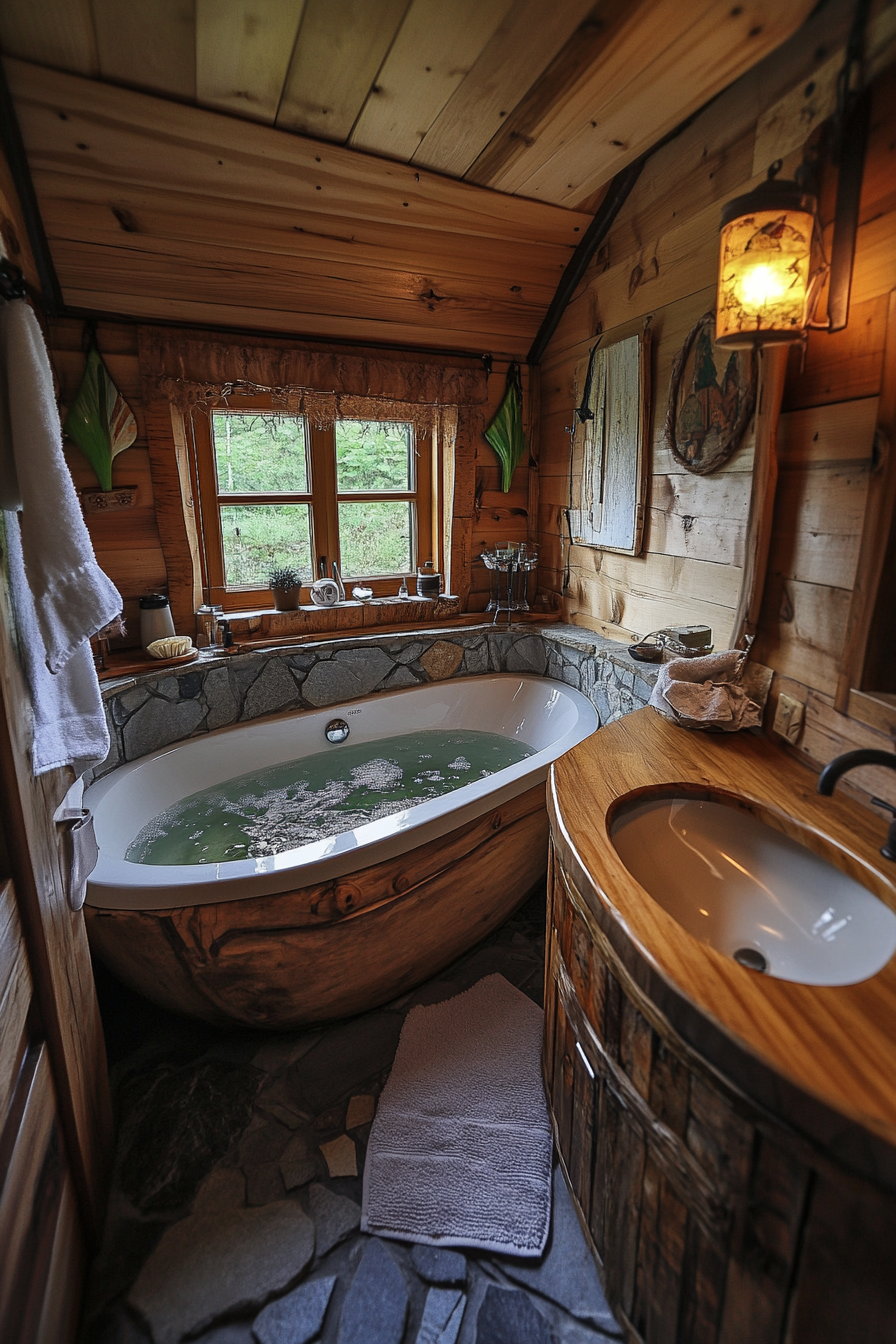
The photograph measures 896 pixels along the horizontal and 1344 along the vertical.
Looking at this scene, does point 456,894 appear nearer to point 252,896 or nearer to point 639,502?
point 252,896

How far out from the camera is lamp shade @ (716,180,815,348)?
3.82 ft

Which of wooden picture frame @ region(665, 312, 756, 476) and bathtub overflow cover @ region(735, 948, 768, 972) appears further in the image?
wooden picture frame @ region(665, 312, 756, 476)

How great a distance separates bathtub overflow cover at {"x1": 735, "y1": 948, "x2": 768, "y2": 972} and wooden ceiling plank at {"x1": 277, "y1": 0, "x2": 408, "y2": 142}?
2.10 metres

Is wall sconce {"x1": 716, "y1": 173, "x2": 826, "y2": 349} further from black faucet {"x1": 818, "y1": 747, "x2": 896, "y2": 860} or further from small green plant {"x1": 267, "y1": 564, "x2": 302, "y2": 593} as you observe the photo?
small green plant {"x1": 267, "y1": 564, "x2": 302, "y2": 593}

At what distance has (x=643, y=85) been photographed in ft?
5.46

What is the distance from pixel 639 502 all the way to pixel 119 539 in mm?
2080

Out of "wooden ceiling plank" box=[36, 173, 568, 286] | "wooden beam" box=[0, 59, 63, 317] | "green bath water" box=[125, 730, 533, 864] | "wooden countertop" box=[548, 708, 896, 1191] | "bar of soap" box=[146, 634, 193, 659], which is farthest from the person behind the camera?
"bar of soap" box=[146, 634, 193, 659]

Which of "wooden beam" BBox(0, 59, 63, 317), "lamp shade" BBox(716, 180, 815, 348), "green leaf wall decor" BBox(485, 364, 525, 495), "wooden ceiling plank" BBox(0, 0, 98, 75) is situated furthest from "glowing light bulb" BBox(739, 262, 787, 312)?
"green leaf wall decor" BBox(485, 364, 525, 495)

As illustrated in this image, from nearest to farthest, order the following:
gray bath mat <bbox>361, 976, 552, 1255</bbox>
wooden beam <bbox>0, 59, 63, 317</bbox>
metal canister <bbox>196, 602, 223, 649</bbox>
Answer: gray bath mat <bbox>361, 976, 552, 1255</bbox>
wooden beam <bbox>0, 59, 63, 317</bbox>
metal canister <bbox>196, 602, 223, 649</bbox>

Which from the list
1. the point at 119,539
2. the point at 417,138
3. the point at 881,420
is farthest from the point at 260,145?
the point at 881,420

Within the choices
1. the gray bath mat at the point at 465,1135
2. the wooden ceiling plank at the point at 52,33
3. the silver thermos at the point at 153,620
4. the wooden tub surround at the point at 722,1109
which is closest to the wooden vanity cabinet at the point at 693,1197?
the wooden tub surround at the point at 722,1109

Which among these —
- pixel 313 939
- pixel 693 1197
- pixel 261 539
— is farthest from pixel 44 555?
pixel 261 539

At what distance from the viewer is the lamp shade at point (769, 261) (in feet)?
3.82

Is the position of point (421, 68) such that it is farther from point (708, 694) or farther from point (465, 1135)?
point (465, 1135)
